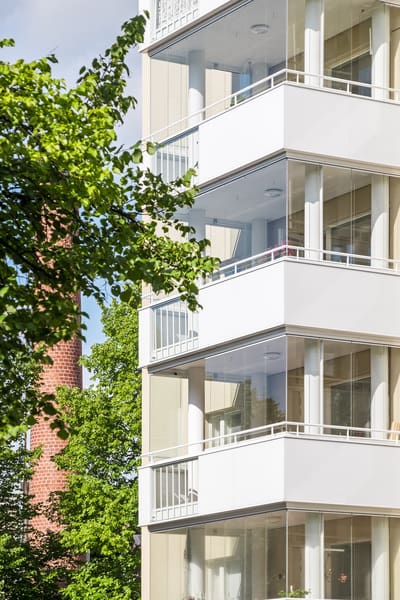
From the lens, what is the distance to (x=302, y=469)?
2733 centimetres

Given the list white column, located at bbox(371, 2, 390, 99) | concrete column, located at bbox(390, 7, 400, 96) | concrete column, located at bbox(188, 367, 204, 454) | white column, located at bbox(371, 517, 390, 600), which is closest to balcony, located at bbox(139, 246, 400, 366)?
concrete column, located at bbox(188, 367, 204, 454)

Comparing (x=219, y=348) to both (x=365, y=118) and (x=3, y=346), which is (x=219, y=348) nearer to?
(x=365, y=118)

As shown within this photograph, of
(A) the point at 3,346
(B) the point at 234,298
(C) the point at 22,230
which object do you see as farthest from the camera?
(B) the point at 234,298

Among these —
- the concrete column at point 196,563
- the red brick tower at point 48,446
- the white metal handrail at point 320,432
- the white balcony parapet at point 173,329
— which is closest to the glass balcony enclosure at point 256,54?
the white balcony parapet at point 173,329

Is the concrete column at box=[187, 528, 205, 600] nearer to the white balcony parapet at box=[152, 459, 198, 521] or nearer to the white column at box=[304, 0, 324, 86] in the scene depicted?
the white balcony parapet at box=[152, 459, 198, 521]

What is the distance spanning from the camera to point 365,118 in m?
29.2

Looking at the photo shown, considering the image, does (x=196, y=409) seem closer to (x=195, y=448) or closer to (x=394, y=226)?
(x=195, y=448)

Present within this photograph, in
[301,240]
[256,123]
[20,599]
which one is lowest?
[20,599]

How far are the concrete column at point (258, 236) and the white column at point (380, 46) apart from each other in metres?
2.98

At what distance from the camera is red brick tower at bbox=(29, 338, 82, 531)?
58312mm

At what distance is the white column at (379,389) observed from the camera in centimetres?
2822

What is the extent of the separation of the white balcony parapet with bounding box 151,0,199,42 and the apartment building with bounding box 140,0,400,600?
0.71 feet

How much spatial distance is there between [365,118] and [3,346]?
13.6m

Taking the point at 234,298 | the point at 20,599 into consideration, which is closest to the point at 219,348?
the point at 234,298
